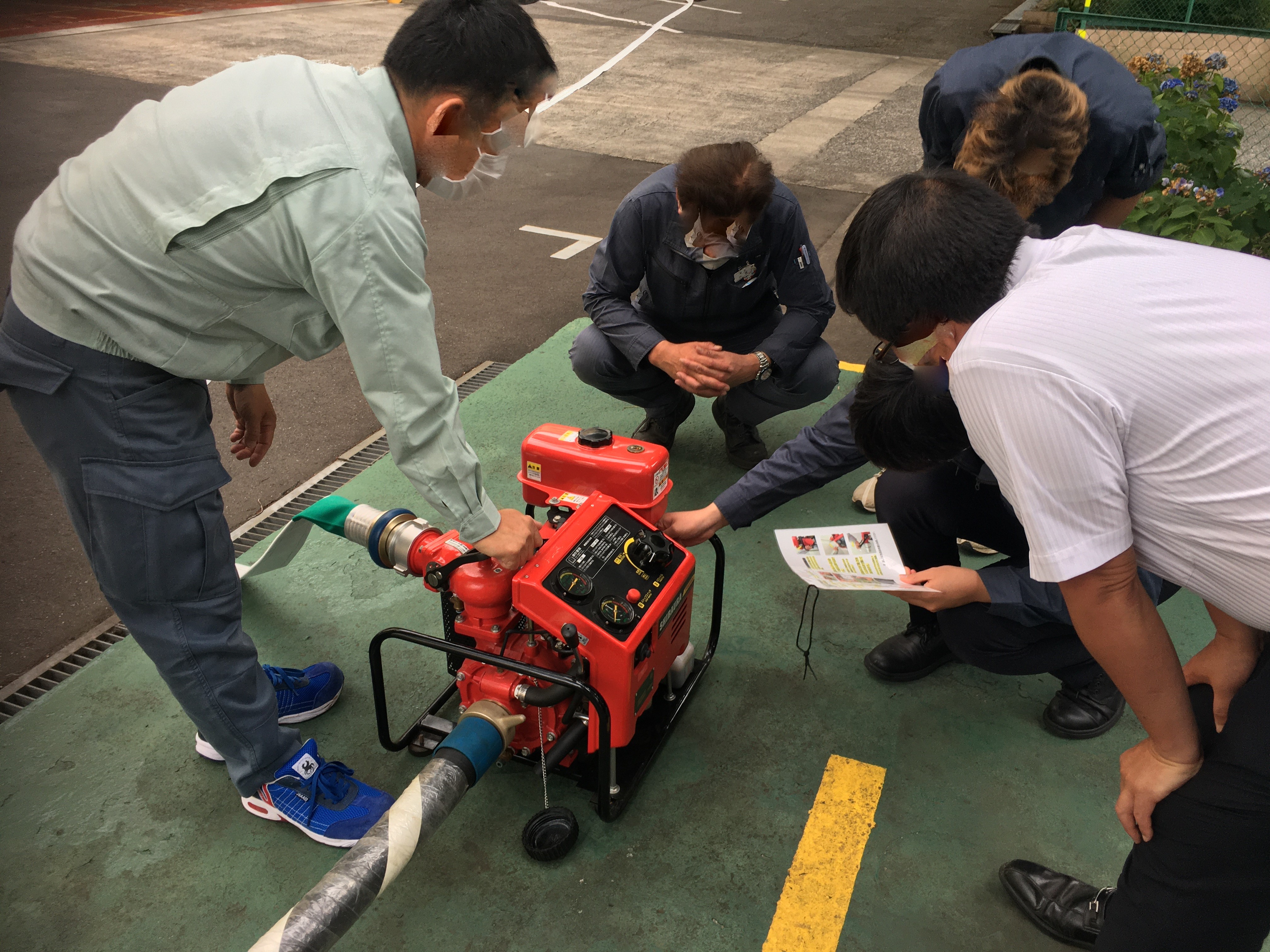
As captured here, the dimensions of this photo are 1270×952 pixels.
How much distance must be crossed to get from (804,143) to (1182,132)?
4343 mm

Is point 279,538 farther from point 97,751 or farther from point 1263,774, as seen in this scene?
point 1263,774

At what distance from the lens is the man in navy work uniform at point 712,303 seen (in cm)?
299

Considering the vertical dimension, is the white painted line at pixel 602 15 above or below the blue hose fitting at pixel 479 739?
below

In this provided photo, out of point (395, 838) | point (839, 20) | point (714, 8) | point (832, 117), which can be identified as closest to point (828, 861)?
point (395, 838)

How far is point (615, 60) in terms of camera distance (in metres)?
11.6

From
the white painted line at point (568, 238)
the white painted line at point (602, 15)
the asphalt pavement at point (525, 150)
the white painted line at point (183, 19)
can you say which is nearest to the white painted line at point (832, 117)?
the asphalt pavement at point (525, 150)

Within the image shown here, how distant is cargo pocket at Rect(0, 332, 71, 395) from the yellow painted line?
1847 mm

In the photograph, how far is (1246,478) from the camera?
127 cm

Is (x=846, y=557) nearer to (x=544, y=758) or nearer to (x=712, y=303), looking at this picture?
(x=544, y=758)

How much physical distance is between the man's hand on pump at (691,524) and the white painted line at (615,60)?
20.5ft

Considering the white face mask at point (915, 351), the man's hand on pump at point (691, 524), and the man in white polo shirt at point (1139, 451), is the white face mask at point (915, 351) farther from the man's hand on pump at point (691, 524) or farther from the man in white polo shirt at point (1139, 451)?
the man's hand on pump at point (691, 524)

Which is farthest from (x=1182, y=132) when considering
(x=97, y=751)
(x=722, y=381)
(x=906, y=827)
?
(x=97, y=751)

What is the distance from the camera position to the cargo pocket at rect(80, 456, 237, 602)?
181 cm

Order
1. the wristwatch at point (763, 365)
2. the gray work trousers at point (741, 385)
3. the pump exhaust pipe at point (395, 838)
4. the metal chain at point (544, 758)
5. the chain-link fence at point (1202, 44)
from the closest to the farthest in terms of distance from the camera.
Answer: the pump exhaust pipe at point (395, 838)
the metal chain at point (544, 758)
the wristwatch at point (763, 365)
the gray work trousers at point (741, 385)
the chain-link fence at point (1202, 44)
